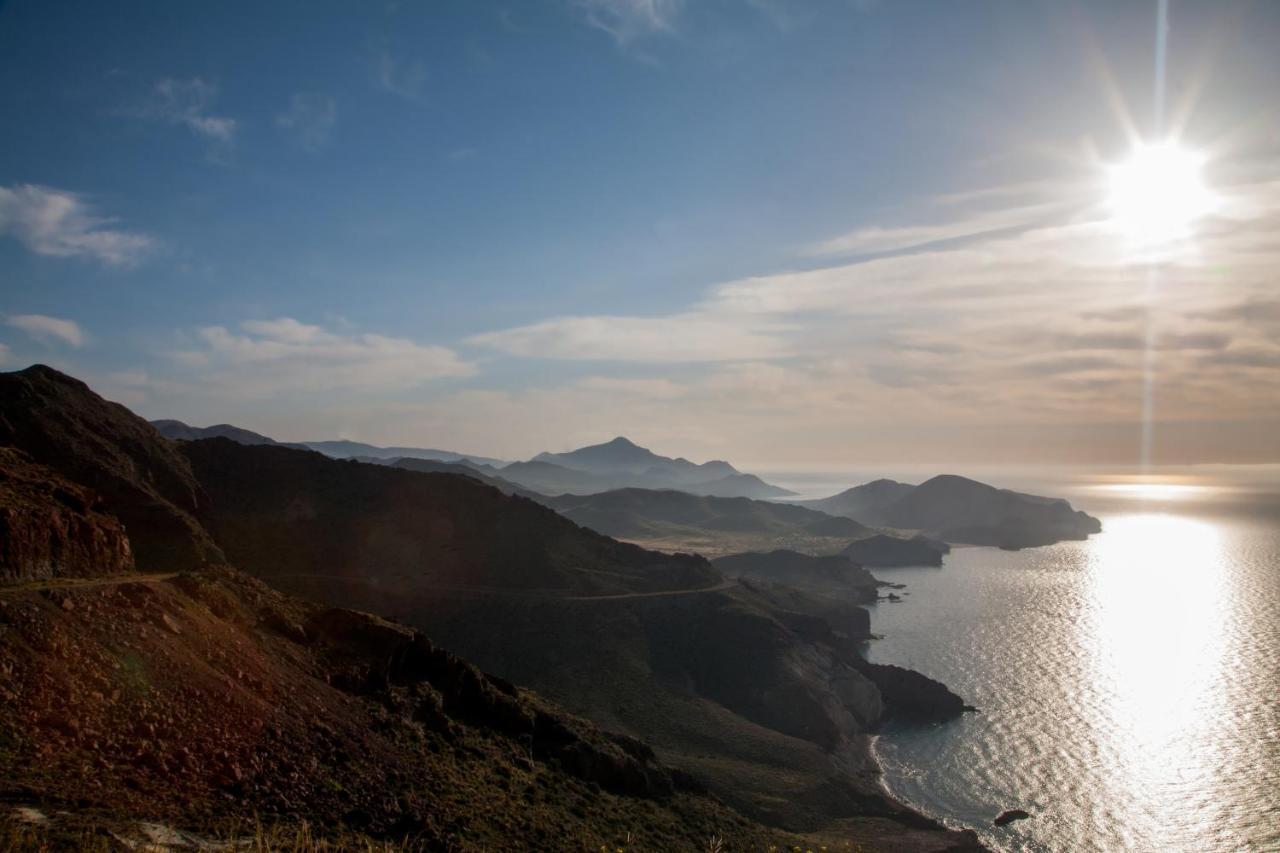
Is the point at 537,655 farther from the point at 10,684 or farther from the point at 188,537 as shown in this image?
the point at 10,684

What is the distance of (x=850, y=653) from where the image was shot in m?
79.4

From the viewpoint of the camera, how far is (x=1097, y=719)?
65875 millimetres

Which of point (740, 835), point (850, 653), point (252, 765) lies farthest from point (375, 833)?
point (850, 653)

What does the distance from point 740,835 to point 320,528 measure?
51.2 m

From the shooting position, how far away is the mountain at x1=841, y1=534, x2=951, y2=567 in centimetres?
18562

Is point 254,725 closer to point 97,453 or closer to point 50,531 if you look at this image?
point 50,531

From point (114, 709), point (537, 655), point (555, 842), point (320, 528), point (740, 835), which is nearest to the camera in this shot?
point (114, 709)

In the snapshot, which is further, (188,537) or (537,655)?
(537,655)

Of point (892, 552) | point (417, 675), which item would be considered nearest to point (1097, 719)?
point (417, 675)

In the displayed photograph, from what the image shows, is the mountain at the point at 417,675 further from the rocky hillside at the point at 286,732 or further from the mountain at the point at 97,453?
the mountain at the point at 97,453

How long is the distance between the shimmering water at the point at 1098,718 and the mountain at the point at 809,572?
922cm

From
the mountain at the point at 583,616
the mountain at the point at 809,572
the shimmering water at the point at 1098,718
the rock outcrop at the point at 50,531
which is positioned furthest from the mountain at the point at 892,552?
the rock outcrop at the point at 50,531

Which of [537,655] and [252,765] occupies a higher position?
[252,765]

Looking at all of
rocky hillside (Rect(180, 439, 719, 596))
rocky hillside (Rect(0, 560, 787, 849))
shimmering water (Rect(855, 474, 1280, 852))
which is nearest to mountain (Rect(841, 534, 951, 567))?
shimmering water (Rect(855, 474, 1280, 852))
